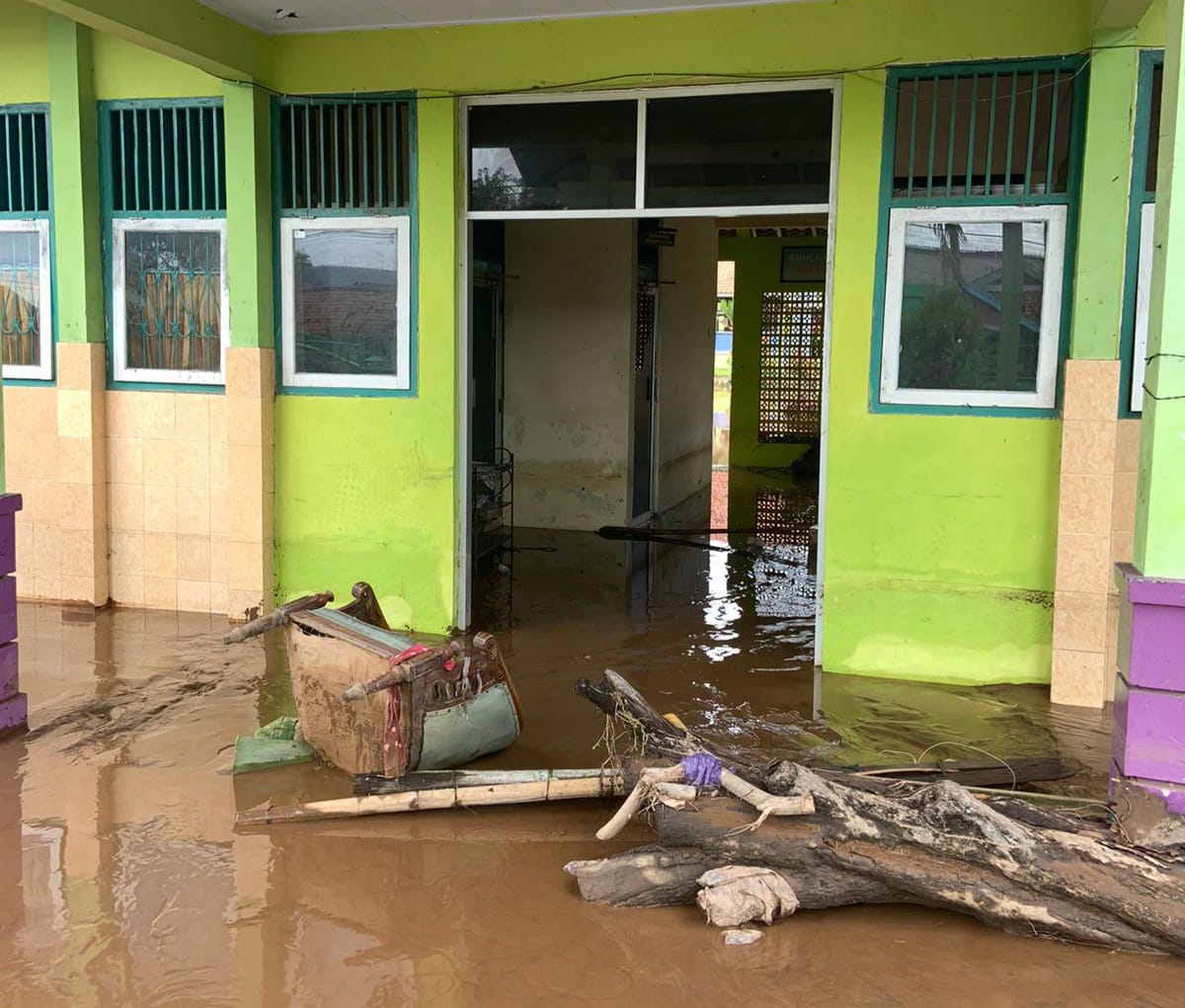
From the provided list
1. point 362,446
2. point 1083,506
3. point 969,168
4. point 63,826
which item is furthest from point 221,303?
point 1083,506

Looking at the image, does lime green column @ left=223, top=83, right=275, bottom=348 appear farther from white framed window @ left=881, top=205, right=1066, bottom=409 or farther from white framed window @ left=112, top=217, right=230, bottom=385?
white framed window @ left=881, top=205, right=1066, bottom=409

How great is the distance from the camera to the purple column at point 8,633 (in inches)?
185

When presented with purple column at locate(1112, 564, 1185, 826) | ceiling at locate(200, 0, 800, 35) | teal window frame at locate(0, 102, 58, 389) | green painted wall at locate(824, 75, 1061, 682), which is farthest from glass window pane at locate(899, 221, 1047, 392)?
teal window frame at locate(0, 102, 58, 389)

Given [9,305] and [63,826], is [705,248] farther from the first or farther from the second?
[63,826]

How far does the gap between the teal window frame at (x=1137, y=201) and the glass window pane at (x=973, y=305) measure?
383mm

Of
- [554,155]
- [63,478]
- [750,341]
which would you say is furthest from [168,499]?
[750,341]

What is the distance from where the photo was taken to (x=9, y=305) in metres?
6.91

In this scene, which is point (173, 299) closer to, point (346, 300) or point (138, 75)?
point (346, 300)

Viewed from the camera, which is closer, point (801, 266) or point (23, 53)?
point (23, 53)

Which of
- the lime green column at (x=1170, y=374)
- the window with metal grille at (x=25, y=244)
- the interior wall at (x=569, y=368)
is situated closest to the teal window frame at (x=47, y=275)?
the window with metal grille at (x=25, y=244)

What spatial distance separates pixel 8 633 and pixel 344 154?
10.4 ft

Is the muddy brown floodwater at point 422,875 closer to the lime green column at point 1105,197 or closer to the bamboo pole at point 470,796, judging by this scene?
the bamboo pole at point 470,796

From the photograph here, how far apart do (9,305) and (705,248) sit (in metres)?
7.13

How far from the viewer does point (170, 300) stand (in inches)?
263
